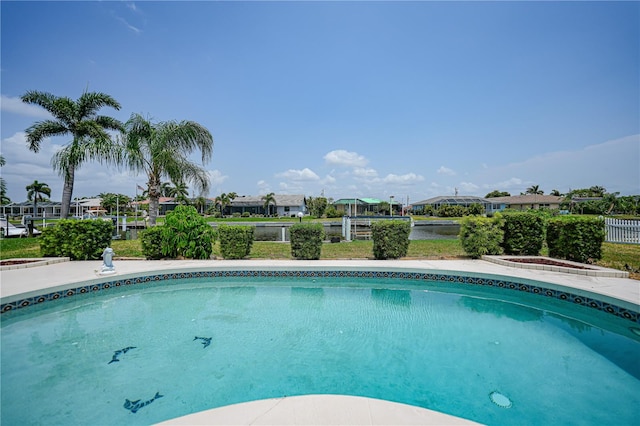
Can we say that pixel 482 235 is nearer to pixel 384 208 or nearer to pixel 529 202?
pixel 384 208

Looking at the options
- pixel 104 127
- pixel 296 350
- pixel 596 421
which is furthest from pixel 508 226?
pixel 104 127

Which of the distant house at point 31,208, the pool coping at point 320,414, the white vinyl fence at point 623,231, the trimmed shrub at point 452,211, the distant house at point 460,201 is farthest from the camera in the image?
the distant house at point 460,201

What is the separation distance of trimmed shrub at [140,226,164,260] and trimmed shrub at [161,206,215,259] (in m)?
0.17

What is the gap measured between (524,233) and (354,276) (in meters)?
5.77

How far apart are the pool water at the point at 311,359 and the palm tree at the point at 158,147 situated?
22.2 ft

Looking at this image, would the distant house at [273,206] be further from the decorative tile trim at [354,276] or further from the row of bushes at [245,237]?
the decorative tile trim at [354,276]

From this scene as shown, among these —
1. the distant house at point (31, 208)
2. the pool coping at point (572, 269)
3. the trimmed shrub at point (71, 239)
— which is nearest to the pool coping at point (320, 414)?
the pool coping at point (572, 269)

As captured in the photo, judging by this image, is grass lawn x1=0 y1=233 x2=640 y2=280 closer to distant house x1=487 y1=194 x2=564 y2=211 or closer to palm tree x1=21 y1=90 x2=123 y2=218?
palm tree x1=21 y1=90 x2=123 y2=218

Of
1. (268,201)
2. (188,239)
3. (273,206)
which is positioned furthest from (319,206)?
(188,239)

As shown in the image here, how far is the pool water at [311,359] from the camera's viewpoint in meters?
2.64

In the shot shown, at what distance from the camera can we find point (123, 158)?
11.2 metres

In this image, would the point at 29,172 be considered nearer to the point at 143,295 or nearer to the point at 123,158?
the point at 123,158

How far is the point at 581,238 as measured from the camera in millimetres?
7445

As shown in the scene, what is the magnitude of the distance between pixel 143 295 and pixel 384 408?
6.05 meters
